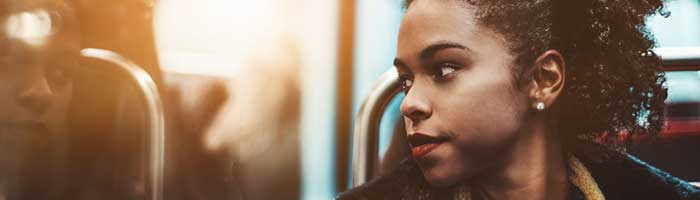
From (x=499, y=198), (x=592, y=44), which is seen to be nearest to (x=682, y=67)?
(x=592, y=44)

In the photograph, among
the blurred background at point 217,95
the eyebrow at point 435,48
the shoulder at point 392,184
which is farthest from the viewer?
the blurred background at point 217,95

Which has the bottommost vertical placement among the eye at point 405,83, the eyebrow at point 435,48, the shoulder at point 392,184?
the shoulder at point 392,184

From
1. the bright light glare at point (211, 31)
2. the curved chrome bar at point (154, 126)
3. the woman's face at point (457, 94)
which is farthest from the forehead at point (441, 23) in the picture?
the curved chrome bar at point (154, 126)

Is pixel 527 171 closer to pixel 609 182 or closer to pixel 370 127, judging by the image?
pixel 609 182

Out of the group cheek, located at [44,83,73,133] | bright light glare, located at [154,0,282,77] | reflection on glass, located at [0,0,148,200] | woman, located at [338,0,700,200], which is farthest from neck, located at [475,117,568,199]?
cheek, located at [44,83,73,133]

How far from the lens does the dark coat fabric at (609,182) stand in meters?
0.89

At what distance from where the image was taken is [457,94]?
81 cm

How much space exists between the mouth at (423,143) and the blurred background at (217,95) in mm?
146

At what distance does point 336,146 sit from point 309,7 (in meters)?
0.23

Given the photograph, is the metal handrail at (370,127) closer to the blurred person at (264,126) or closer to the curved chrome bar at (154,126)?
the blurred person at (264,126)

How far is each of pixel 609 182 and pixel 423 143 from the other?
0.85 feet

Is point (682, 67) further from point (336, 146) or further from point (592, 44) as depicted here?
point (336, 146)

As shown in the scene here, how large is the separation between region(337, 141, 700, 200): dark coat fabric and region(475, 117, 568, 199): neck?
0.04 meters

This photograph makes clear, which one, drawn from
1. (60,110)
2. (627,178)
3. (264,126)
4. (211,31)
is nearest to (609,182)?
(627,178)
